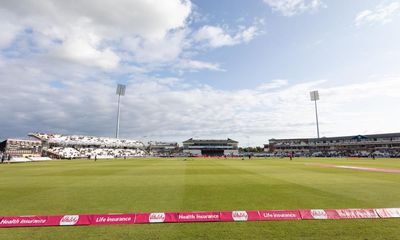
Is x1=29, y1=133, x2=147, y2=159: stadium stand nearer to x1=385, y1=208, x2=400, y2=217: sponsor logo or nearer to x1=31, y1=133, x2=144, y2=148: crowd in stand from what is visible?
x1=31, y1=133, x2=144, y2=148: crowd in stand

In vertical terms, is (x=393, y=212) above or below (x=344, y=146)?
below

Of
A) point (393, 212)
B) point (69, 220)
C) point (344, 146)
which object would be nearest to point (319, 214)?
point (393, 212)

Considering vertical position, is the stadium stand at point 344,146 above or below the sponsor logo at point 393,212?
above

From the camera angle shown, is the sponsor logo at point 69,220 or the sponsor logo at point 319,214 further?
the sponsor logo at point 319,214

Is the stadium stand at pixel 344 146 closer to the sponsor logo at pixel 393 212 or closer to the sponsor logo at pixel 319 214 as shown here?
the sponsor logo at pixel 393 212

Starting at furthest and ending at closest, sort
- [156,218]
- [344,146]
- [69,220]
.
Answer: [344,146], [156,218], [69,220]

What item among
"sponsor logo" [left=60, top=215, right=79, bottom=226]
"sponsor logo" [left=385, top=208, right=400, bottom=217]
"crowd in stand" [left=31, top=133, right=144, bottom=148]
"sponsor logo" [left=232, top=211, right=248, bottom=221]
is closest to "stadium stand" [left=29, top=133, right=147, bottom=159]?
"crowd in stand" [left=31, top=133, right=144, bottom=148]

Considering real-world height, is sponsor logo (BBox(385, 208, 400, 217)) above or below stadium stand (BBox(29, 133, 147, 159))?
below

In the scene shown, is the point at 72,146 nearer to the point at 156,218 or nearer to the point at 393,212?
the point at 156,218

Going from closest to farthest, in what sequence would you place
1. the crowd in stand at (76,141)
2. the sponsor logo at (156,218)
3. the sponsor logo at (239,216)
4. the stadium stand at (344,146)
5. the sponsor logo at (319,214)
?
the sponsor logo at (156,218), the sponsor logo at (239,216), the sponsor logo at (319,214), the crowd in stand at (76,141), the stadium stand at (344,146)

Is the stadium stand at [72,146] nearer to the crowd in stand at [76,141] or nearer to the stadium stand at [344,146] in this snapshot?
the crowd in stand at [76,141]

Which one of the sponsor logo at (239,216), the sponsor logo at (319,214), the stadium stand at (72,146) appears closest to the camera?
the sponsor logo at (239,216)

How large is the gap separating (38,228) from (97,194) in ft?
19.0

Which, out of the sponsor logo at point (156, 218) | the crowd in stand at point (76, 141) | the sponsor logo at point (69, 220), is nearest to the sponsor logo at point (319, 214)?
the sponsor logo at point (156, 218)
